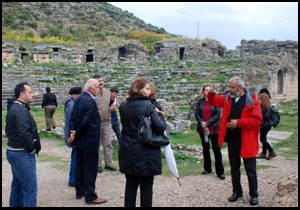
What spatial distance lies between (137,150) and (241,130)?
196 centimetres

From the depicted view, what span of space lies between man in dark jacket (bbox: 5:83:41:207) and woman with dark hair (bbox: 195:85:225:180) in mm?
3449

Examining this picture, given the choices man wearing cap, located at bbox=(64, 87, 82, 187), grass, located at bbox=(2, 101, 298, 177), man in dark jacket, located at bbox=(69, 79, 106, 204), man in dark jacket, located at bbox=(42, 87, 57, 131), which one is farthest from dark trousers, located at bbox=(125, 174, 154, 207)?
man in dark jacket, located at bbox=(42, 87, 57, 131)

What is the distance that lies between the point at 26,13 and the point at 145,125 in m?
58.3

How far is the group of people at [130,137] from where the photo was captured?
4.95m

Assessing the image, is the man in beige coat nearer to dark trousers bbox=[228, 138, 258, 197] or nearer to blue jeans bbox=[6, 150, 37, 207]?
blue jeans bbox=[6, 150, 37, 207]

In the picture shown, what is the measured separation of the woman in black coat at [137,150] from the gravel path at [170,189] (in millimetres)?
1227

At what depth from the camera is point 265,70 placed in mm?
23031

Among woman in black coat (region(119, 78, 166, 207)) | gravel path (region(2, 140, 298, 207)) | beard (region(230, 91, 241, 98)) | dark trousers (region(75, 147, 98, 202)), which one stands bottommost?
gravel path (region(2, 140, 298, 207))

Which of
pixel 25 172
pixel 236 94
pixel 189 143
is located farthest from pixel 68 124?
pixel 189 143

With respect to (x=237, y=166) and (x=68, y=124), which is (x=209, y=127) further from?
(x=68, y=124)

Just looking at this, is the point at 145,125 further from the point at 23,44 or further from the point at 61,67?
the point at 23,44

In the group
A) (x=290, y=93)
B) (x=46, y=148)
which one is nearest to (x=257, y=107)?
(x=46, y=148)

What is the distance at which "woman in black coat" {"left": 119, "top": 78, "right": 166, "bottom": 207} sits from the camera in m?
4.85

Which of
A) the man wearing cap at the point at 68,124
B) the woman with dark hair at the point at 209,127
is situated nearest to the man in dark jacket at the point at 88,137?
the man wearing cap at the point at 68,124
